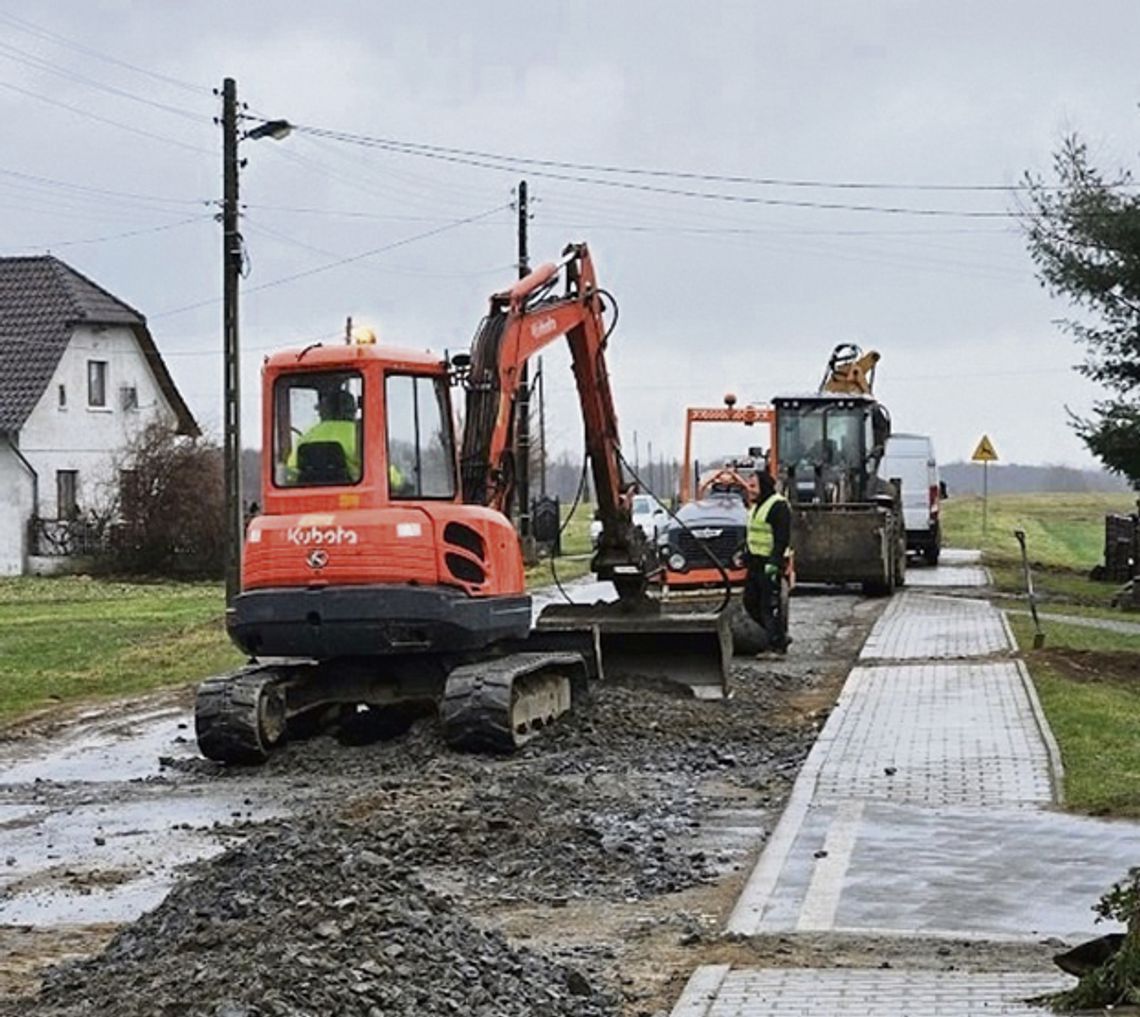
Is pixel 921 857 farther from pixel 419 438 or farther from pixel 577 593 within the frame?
pixel 577 593

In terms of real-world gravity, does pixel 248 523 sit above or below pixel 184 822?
above

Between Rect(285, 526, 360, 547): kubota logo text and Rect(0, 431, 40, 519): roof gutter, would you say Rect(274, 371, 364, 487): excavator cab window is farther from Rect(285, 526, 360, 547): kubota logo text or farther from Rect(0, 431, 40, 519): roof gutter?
Rect(0, 431, 40, 519): roof gutter

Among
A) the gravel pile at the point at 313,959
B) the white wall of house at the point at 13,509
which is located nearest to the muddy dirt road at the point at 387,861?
the gravel pile at the point at 313,959

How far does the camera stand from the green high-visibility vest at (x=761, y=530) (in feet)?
74.8

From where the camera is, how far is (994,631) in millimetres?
25594

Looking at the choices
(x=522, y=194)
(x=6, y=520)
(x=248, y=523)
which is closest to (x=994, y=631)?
(x=248, y=523)

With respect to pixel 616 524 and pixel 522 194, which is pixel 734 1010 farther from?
pixel 522 194

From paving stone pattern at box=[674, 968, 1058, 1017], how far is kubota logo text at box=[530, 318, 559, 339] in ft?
31.8

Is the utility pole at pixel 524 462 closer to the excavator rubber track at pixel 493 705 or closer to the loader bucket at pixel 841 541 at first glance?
the excavator rubber track at pixel 493 705

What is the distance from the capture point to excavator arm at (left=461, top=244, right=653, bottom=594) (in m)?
16.7

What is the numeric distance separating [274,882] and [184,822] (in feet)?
14.7

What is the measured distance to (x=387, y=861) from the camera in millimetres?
9398

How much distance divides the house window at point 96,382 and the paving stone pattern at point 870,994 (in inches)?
2009

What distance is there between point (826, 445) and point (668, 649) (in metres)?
16.3
